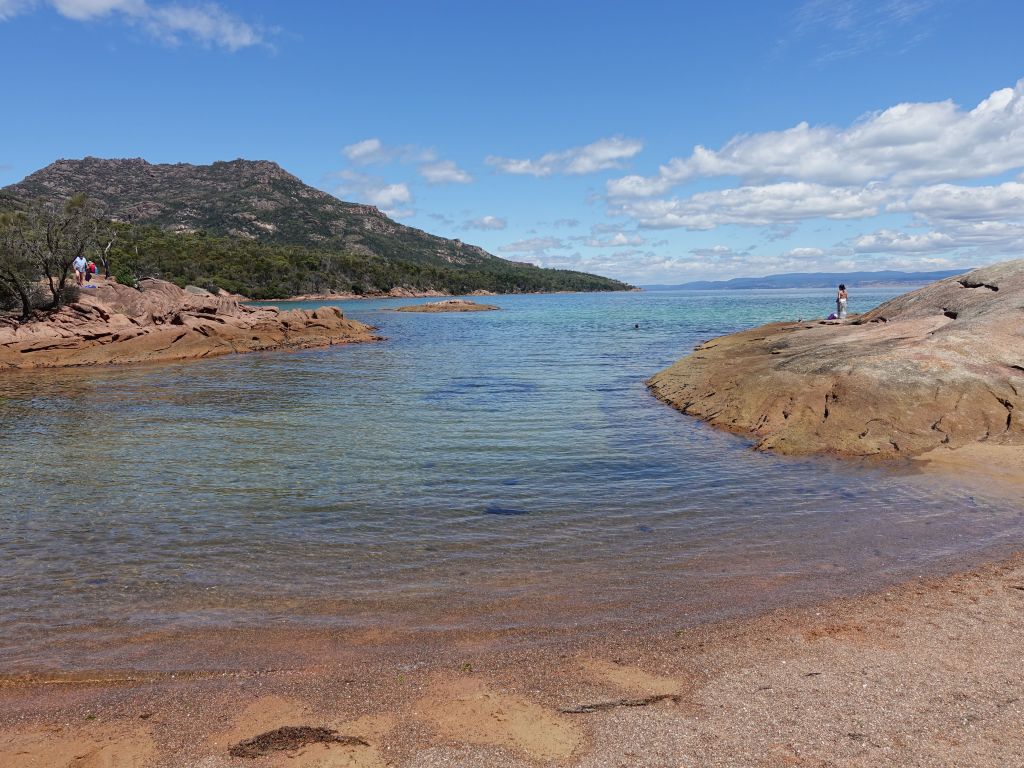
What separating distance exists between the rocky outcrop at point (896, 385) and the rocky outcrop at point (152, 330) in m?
30.0

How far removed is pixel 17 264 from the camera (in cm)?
3516

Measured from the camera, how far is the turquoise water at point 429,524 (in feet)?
21.6

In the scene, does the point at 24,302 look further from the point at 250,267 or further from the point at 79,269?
the point at 250,267

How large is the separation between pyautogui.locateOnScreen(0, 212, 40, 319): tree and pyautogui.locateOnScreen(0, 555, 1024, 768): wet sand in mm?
38455

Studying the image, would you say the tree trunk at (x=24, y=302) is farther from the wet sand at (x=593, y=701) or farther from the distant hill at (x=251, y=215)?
the distant hill at (x=251, y=215)

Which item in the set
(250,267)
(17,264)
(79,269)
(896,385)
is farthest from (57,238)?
(250,267)

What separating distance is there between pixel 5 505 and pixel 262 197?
18769 centimetres

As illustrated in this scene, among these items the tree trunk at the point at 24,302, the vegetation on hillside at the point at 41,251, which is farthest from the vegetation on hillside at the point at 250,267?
the tree trunk at the point at 24,302

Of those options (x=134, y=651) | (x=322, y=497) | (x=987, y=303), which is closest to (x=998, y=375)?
(x=987, y=303)

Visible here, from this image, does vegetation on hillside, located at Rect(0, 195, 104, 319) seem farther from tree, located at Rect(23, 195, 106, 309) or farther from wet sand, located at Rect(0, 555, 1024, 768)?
wet sand, located at Rect(0, 555, 1024, 768)

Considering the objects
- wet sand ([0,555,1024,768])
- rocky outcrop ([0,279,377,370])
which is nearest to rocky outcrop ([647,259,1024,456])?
wet sand ([0,555,1024,768])

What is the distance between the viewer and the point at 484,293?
177625mm

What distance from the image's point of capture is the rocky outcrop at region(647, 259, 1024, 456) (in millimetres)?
12312

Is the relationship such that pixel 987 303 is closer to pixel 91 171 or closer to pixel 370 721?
pixel 370 721
